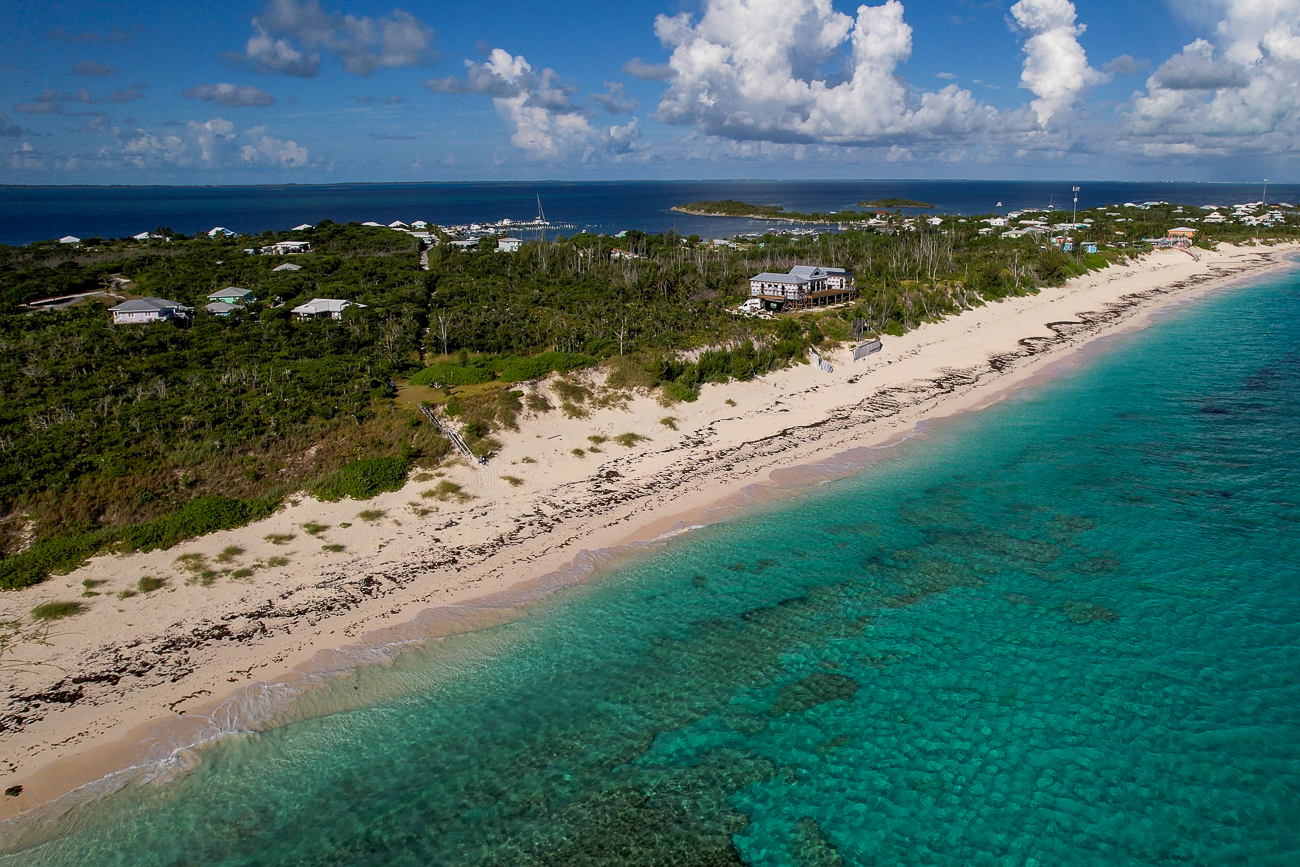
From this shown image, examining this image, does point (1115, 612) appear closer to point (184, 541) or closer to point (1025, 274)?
point (184, 541)

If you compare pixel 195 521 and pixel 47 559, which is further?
pixel 195 521

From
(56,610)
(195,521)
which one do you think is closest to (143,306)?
(195,521)

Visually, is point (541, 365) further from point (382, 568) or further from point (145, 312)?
point (145, 312)

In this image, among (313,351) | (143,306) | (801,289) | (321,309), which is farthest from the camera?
(801,289)

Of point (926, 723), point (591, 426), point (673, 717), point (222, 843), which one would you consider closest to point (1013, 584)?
point (926, 723)

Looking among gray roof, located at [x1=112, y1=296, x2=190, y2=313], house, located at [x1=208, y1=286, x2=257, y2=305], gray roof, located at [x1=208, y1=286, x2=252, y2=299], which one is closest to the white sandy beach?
gray roof, located at [x1=112, y1=296, x2=190, y2=313]

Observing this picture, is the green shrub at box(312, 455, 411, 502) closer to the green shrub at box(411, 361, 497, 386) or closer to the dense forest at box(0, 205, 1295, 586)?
the dense forest at box(0, 205, 1295, 586)

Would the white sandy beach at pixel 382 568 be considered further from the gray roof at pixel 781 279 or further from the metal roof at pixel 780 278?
the metal roof at pixel 780 278

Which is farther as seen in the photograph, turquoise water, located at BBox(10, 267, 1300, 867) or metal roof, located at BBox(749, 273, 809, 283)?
metal roof, located at BBox(749, 273, 809, 283)
